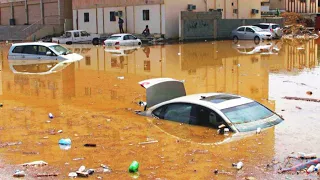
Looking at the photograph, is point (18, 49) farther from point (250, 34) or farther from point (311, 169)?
point (311, 169)

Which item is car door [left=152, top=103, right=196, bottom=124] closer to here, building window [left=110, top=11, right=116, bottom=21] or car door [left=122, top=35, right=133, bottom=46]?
car door [left=122, top=35, right=133, bottom=46]

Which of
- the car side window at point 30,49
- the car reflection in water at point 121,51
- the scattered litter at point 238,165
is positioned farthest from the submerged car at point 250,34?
the scattered litter at point 238,165

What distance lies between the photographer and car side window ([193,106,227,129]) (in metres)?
11.0

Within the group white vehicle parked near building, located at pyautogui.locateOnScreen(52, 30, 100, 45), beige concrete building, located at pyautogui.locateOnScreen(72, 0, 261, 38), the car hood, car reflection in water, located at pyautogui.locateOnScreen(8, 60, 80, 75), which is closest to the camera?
the car hood

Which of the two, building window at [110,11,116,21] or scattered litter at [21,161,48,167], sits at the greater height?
building window at [110,11,116,21]

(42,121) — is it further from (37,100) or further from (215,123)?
(215,123)

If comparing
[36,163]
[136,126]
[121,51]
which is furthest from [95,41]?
[36,163]

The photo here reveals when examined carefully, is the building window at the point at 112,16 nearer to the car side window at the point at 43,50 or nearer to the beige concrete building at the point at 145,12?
the beige concrete building at the point at 145,12

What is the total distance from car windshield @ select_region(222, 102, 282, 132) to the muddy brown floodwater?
293 millimetres

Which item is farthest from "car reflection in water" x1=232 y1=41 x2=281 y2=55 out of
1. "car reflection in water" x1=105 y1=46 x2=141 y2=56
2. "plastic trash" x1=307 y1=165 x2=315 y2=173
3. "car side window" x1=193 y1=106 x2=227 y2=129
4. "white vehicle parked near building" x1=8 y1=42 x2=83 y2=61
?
"plastic trash" x1=307 y1=165 x2=315 y2=173

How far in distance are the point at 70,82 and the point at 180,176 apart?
12461 millimetres

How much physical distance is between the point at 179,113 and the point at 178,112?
1.4 inches

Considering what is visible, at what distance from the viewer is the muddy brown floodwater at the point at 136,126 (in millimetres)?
8898

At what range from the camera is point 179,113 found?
39.0ft
